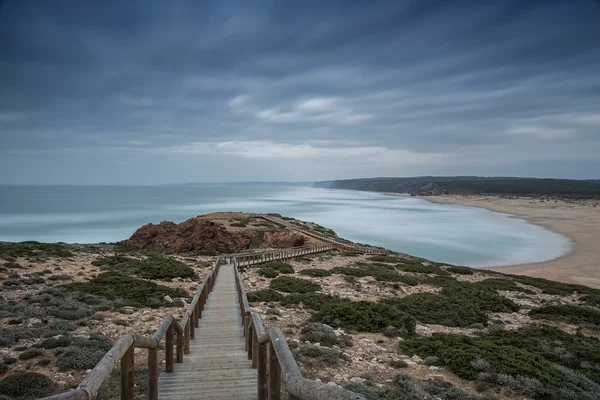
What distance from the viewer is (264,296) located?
1545 cm

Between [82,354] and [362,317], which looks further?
[362,317]

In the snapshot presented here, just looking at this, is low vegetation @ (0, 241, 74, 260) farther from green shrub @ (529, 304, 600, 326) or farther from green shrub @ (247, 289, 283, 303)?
green shrub @ (529, 304, 600, 326)

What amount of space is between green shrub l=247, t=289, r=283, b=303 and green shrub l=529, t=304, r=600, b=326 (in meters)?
11.3

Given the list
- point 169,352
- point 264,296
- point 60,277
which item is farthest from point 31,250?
point 169,352

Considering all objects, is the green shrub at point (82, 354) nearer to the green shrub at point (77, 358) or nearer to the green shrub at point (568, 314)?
the green shrub at point (77, 358)

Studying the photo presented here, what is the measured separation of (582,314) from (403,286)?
7996 millimetres

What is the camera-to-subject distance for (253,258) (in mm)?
26156

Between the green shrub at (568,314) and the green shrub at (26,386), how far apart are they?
690 inches

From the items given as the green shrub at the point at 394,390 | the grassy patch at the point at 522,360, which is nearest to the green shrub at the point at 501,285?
the grassy patch at the point at 522,360

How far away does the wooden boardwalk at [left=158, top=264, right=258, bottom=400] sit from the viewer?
18.3 ft

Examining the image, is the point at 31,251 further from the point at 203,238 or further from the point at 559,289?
the point at 559,289

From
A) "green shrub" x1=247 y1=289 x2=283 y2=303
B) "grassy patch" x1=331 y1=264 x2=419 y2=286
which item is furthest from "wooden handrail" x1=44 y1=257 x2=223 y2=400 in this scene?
"grassy patch" x1=331 y1=264 x2=419 y2=286

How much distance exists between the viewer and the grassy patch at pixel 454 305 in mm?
13992

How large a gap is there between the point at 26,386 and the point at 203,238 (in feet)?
96.3
